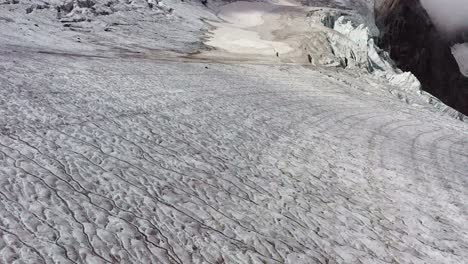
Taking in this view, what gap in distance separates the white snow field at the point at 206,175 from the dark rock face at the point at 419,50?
22.4m

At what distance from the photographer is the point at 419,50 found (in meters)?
27.5

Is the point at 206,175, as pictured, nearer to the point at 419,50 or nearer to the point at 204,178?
the point at 204,178

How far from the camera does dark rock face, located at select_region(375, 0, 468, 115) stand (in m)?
26.5

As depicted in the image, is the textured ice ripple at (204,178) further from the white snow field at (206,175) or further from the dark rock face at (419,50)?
the dark rock face at (419,50)

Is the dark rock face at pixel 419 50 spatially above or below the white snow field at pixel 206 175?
below

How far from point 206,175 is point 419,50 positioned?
27.3m

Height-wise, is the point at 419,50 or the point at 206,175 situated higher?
the point at 206,175

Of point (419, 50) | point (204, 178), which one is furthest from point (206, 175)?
point (419, 50)

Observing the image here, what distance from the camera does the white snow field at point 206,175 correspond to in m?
2.18

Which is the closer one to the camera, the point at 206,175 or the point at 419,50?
the point at 206,175

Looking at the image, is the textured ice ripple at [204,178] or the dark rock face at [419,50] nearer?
the textured ice ripple at [204,178]

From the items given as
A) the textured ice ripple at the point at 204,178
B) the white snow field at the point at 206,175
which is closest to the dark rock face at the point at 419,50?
the white snow field at the point at 206,175

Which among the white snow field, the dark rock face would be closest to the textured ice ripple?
the white snow field

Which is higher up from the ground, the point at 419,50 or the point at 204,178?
the point at 204,178
